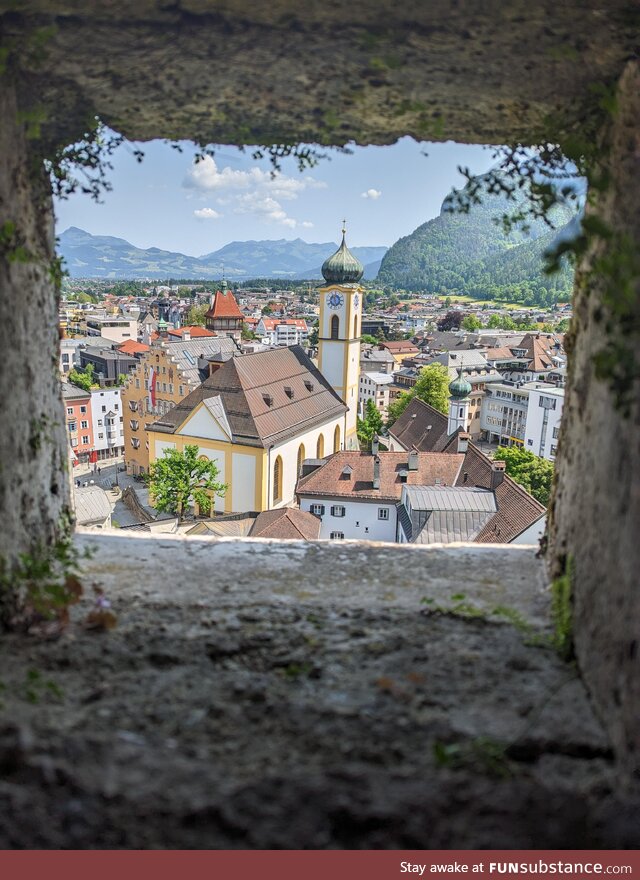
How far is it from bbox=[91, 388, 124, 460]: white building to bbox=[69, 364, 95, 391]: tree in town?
529 cm

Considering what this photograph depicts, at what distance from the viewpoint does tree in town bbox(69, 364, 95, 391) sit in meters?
57.5

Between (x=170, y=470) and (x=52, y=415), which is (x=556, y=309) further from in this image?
(x=52, y=415)

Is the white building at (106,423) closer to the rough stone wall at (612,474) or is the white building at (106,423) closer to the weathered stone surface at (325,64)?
the weathered stone surface at (325,64)

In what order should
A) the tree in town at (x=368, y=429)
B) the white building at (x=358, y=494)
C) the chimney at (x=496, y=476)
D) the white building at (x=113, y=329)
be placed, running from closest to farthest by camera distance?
the chimney at (x=496, y=476) < the white building at (x=358, y=494) < the tree in town at (x=368, y=429) < the white building at (x=113, y=329)

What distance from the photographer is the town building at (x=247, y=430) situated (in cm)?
2531

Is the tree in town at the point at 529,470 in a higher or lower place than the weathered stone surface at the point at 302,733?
lower

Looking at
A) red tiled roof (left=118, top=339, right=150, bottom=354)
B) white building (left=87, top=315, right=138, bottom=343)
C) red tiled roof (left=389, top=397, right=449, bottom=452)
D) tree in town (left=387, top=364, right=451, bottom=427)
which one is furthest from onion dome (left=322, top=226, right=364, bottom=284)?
white building (left=87, top=315, right=138, bottom=343)

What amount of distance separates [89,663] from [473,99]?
2.64 meters

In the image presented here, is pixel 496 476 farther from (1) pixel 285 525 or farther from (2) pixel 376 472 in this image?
(1) pixel 285 525

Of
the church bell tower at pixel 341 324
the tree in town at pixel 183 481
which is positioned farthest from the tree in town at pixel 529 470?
the tree in town at pixel 183 481

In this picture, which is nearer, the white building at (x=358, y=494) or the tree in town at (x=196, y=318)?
the white building at (x=358, y=494)

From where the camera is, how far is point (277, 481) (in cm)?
2656

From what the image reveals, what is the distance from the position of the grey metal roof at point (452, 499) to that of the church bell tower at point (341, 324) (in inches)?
614

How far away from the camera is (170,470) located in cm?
2395
